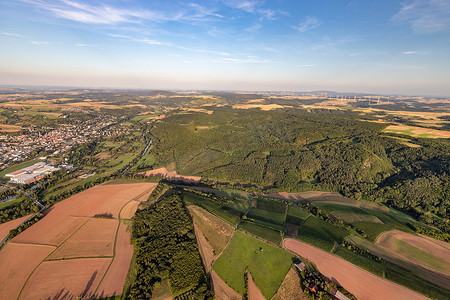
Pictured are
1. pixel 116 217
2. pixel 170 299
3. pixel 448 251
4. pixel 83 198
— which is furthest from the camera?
pixel 83 198

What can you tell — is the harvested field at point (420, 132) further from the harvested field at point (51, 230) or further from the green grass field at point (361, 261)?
the harvested field at point (51, 230)

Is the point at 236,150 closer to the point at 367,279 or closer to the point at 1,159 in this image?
the point at 367,279

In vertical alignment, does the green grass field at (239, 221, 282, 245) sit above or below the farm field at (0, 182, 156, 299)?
above

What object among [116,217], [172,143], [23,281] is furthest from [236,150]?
[23,281]

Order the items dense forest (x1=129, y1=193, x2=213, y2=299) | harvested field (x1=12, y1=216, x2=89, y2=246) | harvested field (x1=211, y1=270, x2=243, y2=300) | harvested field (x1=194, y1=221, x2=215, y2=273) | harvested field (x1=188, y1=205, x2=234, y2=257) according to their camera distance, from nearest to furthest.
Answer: dense forest (x1=129, y1=193, x2=213, y2=299) < harvested field (x1=211, y1=270, x2=243, y2=300) < harvested field (x1=194, y1=221, x2=215, y2=273) < harvested field (x1=12, y1=216, x2=89, y2=246) < harvested field (x1=188, y1=205, x2=234, y2=257)

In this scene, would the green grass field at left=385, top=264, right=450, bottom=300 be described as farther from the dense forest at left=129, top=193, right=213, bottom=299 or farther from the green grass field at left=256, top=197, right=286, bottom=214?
the dense forest at left=129, top=193, right=213, bottom=299

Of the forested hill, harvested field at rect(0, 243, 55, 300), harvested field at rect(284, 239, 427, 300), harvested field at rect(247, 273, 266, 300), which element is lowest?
harvested field at rect(247, 273, 266, 300)

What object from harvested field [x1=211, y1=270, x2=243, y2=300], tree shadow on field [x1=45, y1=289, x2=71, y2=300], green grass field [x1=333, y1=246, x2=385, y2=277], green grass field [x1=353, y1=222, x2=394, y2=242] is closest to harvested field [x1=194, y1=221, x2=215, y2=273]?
harvested field [x1=211, y1=270, x2=243, y2=300]
